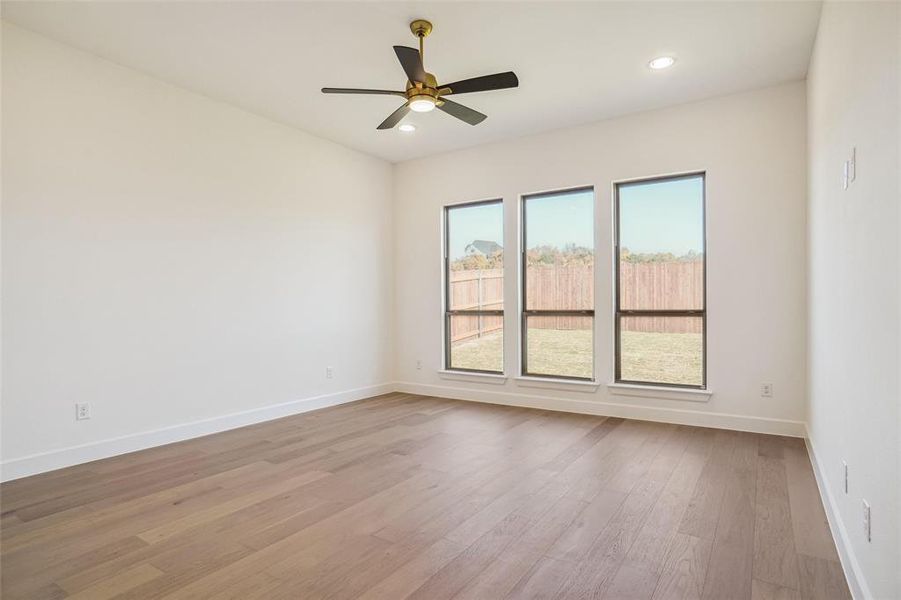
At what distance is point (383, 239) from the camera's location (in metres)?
6.27

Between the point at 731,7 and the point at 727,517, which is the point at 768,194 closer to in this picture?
the point at 731,7

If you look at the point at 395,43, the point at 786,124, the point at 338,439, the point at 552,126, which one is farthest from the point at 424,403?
the point at 786,124

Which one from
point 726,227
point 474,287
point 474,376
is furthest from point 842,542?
point 474,287

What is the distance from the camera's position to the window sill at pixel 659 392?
14.4ft

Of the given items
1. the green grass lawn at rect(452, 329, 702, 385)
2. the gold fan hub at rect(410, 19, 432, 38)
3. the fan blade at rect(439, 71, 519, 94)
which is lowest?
the green grass lawn at rect(452, 329, 702, 385)

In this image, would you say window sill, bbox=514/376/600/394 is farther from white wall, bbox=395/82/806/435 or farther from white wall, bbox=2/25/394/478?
white wall, bbox=2/25/394/478

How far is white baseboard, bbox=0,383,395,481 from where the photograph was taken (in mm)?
3223

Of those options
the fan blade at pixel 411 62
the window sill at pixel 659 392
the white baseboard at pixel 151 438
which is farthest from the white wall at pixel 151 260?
the window sill at pixel 659 392

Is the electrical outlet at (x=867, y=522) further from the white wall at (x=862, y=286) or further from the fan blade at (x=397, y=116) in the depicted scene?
the fan blade at (x=397, y=116)

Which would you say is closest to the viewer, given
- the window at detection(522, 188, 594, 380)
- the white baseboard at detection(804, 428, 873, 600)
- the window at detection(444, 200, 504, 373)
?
the white baseboard at detection(804, 428, 873, 600)

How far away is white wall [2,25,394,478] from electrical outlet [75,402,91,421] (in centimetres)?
4

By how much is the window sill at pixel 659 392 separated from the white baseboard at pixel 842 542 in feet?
4.30

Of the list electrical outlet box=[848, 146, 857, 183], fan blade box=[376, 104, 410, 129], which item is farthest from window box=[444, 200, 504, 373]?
electrical outlet box=[848, 146, 857, 183]

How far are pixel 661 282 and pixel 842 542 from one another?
2841 millimetres
